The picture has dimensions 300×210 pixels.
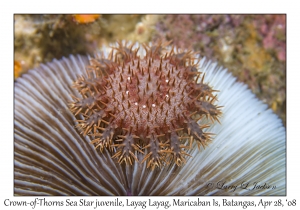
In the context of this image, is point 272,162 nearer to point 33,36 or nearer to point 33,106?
point 33,106

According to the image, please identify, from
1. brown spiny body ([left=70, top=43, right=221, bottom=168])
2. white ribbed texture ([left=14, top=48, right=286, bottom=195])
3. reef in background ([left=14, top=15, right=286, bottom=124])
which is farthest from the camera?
reef in background ([left=14, top=15, right=286, bottom=124])

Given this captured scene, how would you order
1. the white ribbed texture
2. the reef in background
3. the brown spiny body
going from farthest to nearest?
1. the reef in background
2. the white ribbed texture
3. the brown spiny body

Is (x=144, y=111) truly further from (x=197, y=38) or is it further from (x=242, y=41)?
(x=242, y=41)

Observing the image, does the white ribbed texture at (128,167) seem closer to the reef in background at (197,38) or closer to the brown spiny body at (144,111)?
the brown spiny body at (144,111)

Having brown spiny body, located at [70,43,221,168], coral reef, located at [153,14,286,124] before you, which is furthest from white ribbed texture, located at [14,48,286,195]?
coral reef, located at [153,14,286,124]

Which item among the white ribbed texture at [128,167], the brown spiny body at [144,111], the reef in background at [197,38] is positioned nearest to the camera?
the brown spiny body at [144,111]

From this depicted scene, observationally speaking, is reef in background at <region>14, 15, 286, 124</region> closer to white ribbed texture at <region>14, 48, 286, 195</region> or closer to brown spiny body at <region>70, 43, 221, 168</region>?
white ribbed texture at <region>14, 48, 286, 195</region>

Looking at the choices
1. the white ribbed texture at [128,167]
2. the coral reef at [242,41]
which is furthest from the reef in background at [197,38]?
the white ribbed texture at [128,167]
